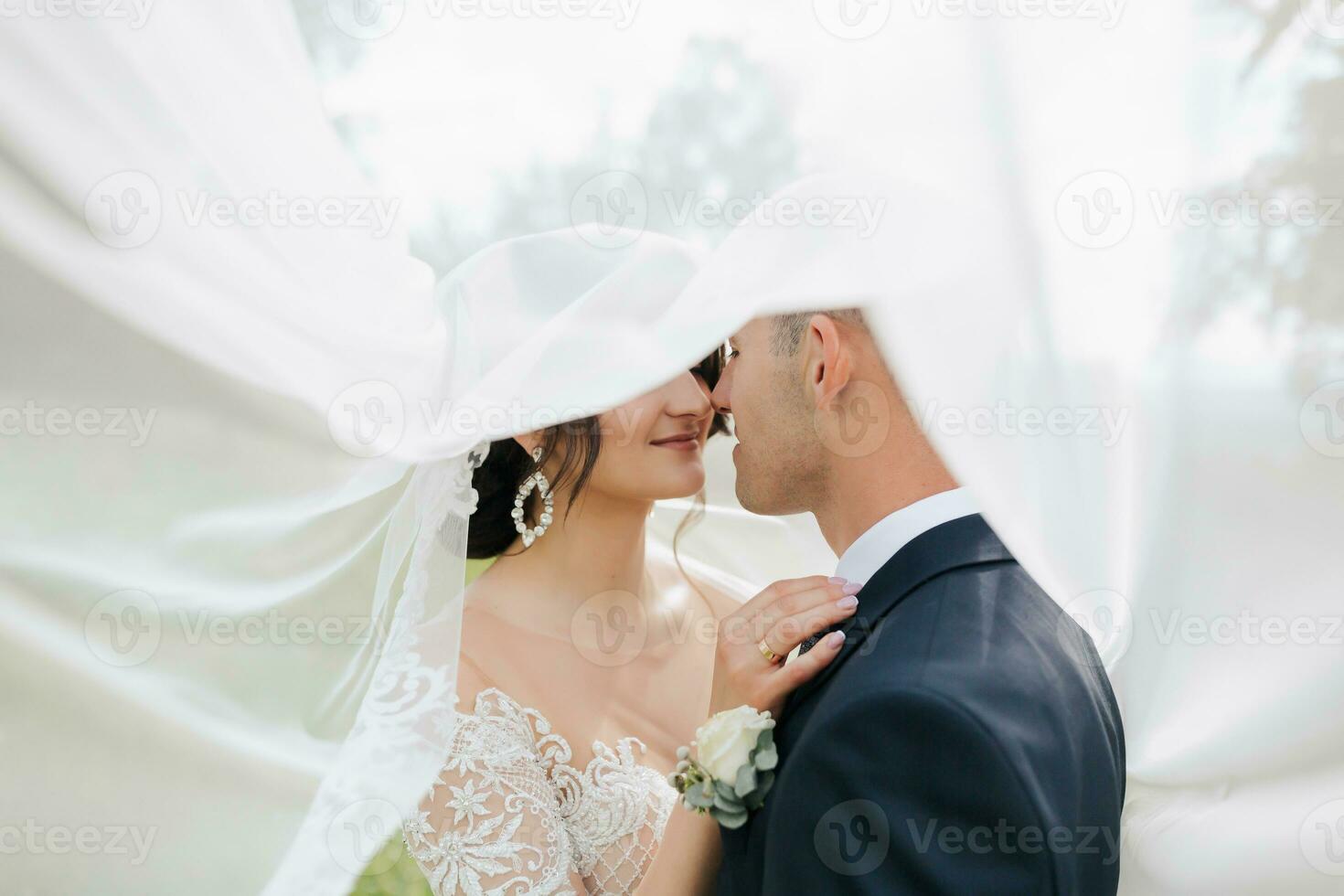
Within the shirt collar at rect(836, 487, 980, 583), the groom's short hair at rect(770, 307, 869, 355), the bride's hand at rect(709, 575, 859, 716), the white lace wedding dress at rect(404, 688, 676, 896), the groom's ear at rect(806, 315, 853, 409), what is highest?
the groom's short hair at rect(770, 307, 869, 355)

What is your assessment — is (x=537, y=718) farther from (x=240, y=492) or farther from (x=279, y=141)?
(x=279, y=141)

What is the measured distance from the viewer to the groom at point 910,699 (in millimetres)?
1312

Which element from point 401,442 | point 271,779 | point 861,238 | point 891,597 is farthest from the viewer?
point 271,779

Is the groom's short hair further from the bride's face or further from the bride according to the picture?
the bride's face

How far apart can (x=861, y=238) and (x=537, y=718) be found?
1.43m

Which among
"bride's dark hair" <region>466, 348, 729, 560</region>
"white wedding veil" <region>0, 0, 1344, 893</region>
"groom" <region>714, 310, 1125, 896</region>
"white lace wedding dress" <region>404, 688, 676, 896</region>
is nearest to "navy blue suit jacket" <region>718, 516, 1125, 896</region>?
"groom" <region>714, 310, 1125, 896</region>

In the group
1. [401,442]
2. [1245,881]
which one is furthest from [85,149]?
[1245,881]

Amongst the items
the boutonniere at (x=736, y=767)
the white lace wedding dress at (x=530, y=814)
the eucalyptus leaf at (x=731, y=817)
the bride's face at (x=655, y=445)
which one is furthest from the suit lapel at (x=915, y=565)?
the bride's face at (x=655, y=445)

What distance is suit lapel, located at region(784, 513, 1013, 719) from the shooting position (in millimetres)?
1606

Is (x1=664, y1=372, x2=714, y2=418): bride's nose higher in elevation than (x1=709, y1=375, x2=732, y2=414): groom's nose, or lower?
higher

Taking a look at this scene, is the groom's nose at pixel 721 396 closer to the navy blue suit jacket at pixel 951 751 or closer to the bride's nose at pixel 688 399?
the bride's nose at pixel 688 399

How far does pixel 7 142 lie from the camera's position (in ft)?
5.74

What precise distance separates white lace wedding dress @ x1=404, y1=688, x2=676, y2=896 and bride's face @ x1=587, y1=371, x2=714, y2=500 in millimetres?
600

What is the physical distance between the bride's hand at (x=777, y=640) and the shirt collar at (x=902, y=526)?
5 cm
